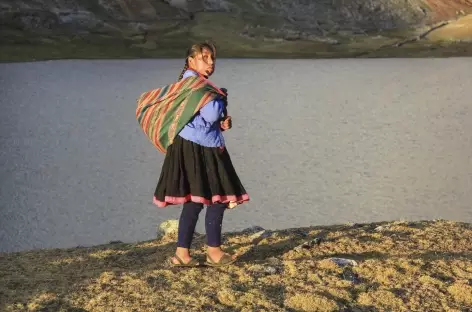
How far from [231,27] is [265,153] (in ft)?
67.0

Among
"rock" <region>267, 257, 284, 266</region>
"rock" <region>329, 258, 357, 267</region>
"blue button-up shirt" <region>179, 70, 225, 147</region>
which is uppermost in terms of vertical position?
"blue button-up shirt" <region>179, 70, 225, 147</region>

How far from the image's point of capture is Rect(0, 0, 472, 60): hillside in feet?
90.9

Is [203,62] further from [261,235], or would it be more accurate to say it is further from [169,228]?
[169,228]

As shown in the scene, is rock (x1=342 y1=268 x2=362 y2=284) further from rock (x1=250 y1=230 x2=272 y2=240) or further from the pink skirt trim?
rock (x1=250 y1=230 x2=272 y2=240)

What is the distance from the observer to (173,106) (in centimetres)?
476

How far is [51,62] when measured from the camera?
23.7m

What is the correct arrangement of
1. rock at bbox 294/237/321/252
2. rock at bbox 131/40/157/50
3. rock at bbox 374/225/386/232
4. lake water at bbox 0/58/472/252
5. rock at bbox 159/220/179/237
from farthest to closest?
1. rock at bbox 131/40/157/50
2. lake water at bbox 0/58/472/252
3. rock at bbox 159/220/179/237
4. rock at bbox 374/225/386/232
5. rock at bbox 294/237/321/252

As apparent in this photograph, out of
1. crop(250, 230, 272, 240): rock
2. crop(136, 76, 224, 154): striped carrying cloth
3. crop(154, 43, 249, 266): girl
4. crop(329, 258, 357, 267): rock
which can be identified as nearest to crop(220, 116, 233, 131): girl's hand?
crop(154, 43, 249, 266): girl

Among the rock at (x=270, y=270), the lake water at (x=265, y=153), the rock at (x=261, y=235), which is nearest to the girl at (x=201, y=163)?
the rock at (x=270, y=270)

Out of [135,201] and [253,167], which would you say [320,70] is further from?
[135,201]

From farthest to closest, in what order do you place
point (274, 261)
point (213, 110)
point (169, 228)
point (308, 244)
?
point (169, 228), point (308, 244), point (274, 261), point (213, 110)

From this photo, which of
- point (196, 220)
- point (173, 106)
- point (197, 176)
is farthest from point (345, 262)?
point (173, 106)

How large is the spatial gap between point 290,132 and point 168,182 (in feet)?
29.9

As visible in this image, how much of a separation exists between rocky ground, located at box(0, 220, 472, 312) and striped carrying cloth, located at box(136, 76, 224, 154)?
0.87m
